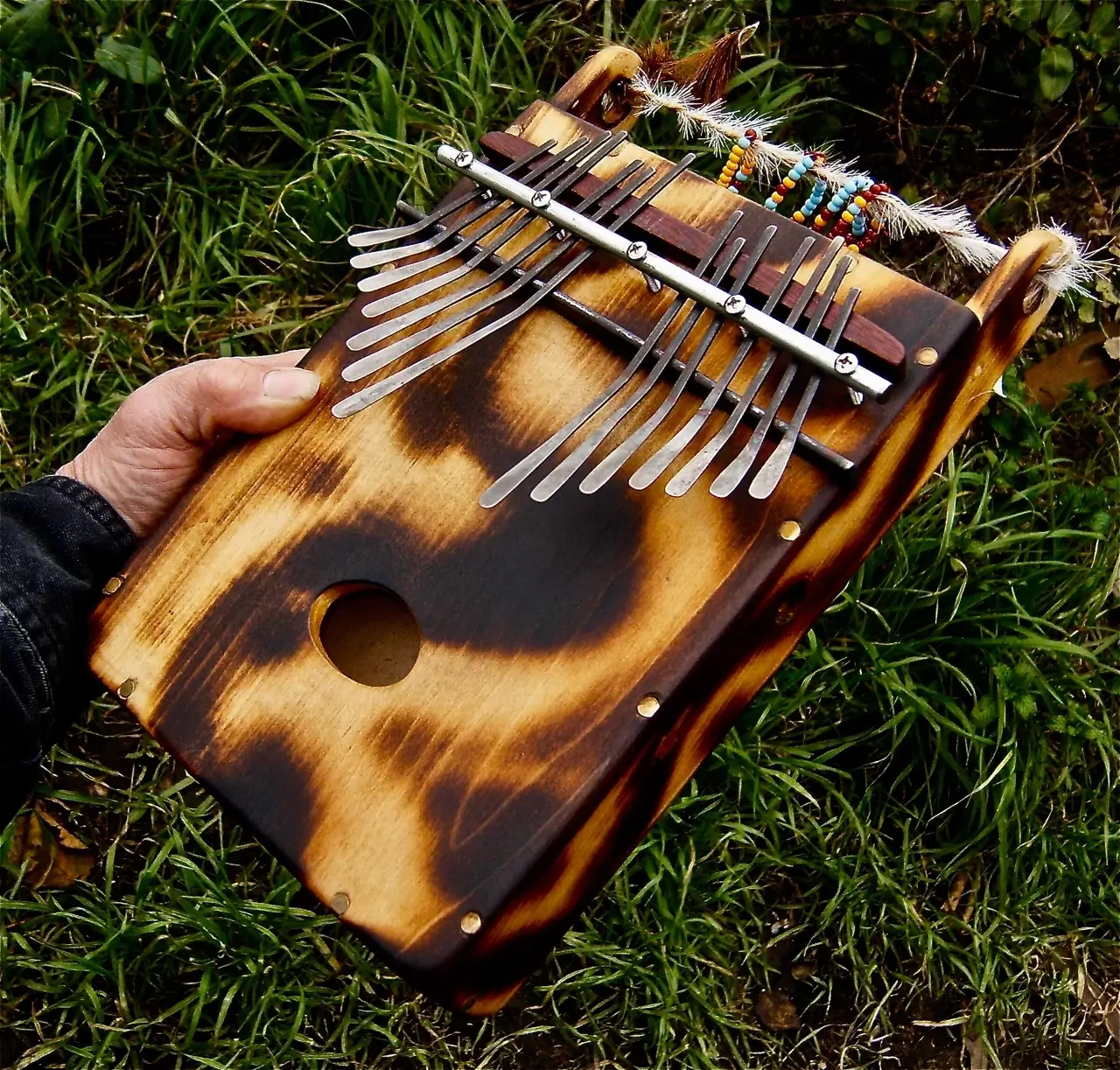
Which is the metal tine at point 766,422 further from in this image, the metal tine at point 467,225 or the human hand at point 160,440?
the human hand at point 160,440

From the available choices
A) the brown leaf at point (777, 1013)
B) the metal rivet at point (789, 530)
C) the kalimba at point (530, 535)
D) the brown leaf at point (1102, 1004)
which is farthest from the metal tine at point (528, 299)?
the brown leaf at point (1102, 1004)

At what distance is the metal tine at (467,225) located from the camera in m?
1.64

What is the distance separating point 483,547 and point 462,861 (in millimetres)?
429

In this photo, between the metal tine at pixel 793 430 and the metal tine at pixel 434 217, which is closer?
the metal tine at pixel 793 430

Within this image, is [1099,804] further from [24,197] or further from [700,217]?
[24,197]

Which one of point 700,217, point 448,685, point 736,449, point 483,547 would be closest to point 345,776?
point 448,685

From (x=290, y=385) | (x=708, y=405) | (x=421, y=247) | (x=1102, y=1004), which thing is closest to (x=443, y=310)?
(x=421, y=247)

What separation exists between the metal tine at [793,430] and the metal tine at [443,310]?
0.39 meters

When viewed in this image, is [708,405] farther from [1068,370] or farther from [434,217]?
[1068,370]

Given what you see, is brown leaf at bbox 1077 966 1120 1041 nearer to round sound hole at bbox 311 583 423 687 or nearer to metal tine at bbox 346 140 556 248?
round sound hole at bbox 311 583 423 687

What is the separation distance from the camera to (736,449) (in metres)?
1.50

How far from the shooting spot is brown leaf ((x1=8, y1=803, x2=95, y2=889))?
7.86 feet

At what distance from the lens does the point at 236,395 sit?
1712mm

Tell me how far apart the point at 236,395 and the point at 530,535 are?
0.55 metres
